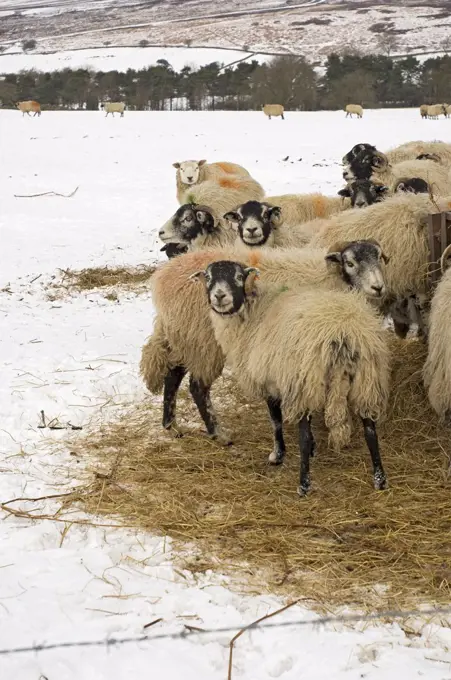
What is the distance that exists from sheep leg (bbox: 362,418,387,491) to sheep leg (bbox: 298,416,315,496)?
298mm

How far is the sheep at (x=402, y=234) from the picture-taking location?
4.69 metres

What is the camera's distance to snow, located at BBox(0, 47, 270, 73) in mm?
59031

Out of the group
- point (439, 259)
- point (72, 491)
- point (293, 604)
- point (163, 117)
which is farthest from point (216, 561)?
point (163, 117)

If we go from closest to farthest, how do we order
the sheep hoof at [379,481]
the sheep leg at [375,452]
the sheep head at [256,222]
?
the sheep leg at [375,452] → the sheep hoof at [379,481] → the sheep head at [256,222]

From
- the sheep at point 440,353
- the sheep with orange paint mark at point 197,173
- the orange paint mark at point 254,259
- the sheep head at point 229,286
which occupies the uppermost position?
the sheep with orange paint mark at point 197,173

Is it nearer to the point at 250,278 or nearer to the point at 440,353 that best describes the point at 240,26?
the point at 250,278

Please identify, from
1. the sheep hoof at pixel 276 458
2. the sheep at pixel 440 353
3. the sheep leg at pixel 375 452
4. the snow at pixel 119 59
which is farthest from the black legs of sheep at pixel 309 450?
the snow at pixel 119 59

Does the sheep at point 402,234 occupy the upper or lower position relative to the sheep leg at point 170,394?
upper

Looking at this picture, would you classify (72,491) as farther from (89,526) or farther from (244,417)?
(244,417)

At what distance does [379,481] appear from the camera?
148 inches

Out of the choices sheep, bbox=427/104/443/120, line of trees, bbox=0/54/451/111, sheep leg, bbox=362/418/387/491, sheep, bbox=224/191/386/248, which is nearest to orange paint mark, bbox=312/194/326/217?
sheep, bbox=224/191/386/248

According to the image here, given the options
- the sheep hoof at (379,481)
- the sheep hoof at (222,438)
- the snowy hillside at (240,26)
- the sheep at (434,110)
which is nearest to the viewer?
the sheep hoof at (379,481)

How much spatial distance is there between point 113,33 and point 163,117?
83.4 m

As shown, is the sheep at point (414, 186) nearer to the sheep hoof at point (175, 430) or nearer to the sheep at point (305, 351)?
the sheep at point (305, 351)
